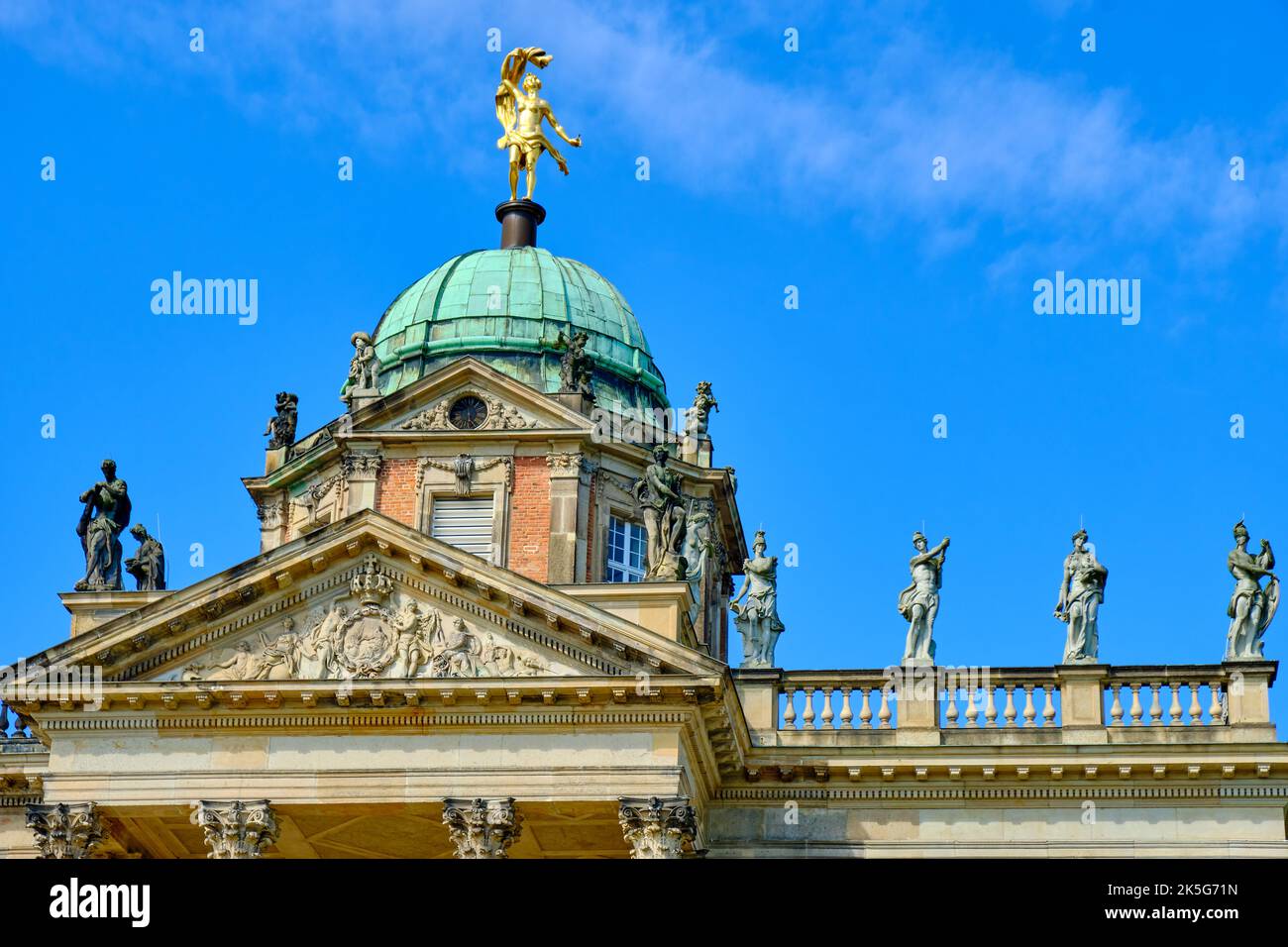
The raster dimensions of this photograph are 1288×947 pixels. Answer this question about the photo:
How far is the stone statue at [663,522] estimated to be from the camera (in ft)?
126

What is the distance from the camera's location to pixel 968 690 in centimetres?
4016

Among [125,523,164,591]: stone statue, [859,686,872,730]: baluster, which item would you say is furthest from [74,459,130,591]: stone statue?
[859,686,872,730]: baluster

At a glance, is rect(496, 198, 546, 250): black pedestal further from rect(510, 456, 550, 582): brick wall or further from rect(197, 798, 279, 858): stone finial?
rect(197, 798, 279, 858): stone finial

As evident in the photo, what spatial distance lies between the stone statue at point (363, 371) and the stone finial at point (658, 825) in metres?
16.2

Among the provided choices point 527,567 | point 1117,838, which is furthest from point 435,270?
point 1117,838

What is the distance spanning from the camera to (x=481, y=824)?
118 feet

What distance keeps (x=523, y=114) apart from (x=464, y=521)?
11001 mm

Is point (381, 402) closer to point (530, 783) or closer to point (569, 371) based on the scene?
point (569, 371)

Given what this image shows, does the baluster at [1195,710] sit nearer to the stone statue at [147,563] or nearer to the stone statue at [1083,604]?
the stone statue at [1083,604]

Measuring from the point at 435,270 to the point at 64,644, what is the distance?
59.3ft

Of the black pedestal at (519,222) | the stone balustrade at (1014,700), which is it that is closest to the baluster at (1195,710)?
the stone balustrade at (1014,700)

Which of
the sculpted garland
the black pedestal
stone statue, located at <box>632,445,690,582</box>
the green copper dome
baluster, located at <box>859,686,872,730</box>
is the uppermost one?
the black pedestal

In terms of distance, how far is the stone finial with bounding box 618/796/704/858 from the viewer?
35.6m

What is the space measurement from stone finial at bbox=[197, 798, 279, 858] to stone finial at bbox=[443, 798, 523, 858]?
2.93 metres
